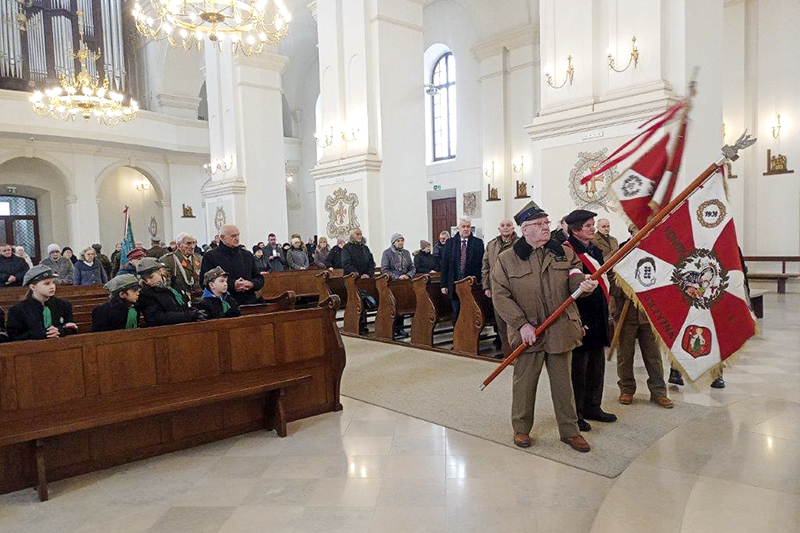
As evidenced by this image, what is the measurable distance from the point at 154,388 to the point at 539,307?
264cm

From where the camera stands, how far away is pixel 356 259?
27.5ft

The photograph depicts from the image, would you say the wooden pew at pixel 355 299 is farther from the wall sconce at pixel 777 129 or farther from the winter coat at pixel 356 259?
the wall sconce at pixel 777 129

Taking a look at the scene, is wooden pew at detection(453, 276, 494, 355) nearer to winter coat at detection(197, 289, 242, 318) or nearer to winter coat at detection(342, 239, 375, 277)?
winter coat at detection(342, 239, 375, 277)

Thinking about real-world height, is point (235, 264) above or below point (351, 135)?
below

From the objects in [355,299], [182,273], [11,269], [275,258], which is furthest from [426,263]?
[11,269]

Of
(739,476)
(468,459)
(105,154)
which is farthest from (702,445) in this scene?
(105,154)

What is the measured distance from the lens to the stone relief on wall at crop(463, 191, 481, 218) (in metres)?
16.8

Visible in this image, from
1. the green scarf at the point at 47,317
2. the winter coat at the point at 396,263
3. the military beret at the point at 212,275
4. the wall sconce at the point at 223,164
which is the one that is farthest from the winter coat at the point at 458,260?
the wall sconce at the point at 223,164

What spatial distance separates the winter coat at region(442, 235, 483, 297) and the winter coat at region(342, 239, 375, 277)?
198 centimetres

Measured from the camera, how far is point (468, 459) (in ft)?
11.3

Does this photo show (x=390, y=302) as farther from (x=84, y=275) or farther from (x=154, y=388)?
(x=84, y=275)

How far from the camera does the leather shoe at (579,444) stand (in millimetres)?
3438

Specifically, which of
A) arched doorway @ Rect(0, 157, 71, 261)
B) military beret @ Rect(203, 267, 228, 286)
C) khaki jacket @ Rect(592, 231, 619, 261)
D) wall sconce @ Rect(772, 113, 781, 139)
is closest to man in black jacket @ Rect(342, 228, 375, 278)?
military beret @ Rect(203, 267, 228, 286)

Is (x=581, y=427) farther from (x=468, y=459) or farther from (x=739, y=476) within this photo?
(x=739, y=476)
